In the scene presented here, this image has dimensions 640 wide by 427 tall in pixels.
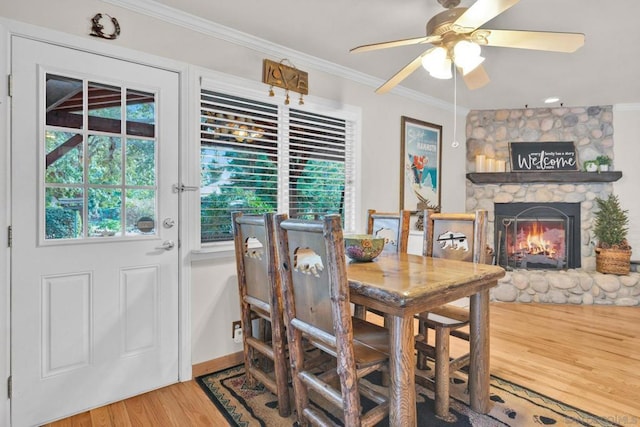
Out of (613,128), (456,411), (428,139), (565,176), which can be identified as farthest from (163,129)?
(613,128)

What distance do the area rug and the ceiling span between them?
7.52ft

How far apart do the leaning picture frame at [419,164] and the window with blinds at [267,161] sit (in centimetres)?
75

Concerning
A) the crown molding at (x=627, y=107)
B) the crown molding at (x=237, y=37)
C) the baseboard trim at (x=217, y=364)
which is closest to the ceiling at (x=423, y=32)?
the crown molding at (x=237, y=37)

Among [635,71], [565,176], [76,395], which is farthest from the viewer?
[565,176]

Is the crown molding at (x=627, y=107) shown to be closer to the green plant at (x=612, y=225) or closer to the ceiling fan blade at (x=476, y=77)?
the green plant at (x=612, y=225)

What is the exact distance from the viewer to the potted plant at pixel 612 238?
4.02 metres

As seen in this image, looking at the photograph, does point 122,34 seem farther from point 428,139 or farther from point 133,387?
point 428,139

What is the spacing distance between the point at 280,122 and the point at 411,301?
190 cm

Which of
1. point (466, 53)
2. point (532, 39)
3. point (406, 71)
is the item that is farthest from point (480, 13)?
point (406, 71)

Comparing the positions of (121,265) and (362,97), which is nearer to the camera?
(121,265)

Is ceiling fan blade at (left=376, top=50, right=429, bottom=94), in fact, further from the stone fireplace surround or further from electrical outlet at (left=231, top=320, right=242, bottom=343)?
the stone fireplace surround

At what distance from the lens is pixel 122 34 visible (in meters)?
2.06

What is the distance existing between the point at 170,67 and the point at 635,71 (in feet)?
12.6

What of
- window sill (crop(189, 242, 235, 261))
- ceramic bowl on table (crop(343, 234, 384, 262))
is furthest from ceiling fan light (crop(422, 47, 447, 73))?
window sill (crop(189, 242, 235, 261))
